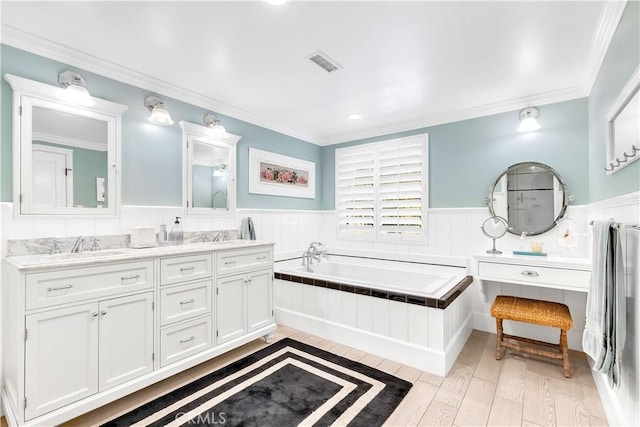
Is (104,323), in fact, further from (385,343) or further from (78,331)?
(385,343)

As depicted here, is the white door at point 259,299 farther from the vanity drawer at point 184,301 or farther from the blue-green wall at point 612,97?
the blue-green wall at point 612,97

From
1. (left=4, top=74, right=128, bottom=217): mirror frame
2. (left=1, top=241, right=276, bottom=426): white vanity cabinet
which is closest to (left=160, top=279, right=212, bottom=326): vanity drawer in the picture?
(left=1, top=241, right=276, bottom=426): white vanity cabinet

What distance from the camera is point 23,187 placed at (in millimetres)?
1878

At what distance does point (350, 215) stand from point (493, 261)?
6.02 ft

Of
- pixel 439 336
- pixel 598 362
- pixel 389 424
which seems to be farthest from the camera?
pixel 439 336

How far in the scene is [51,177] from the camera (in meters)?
2.00

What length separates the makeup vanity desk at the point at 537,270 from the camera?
2.32 m

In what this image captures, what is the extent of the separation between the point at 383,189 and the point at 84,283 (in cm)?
302

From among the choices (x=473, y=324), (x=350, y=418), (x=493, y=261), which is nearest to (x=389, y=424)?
(x=350, y=418)

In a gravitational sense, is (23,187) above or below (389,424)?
above

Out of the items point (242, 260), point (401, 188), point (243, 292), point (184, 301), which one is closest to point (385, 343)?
point (243, 292)

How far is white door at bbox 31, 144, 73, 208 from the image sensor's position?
1.94 m

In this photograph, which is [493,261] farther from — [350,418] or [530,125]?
[350,418]

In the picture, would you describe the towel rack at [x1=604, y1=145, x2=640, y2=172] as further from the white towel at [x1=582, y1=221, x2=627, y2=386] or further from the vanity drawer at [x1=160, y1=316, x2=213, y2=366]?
the vanity drawer at [x1=160, y1=316, x2=213, y2=366]
